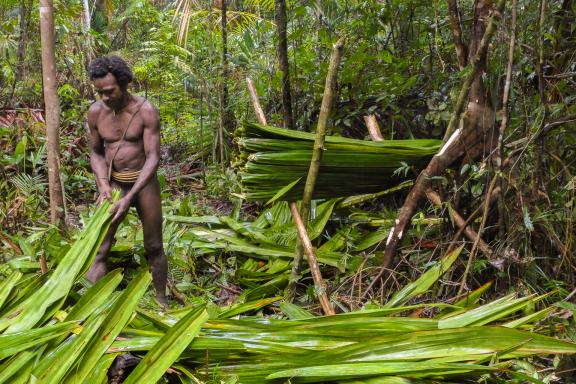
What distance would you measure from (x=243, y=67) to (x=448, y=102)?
3.68 metres

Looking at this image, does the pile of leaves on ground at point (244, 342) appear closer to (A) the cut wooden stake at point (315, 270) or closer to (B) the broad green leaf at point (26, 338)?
(B) the broad green leaf at point (26, 338)

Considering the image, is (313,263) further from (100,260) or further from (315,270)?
(100,260)

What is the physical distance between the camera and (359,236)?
15.2 feet

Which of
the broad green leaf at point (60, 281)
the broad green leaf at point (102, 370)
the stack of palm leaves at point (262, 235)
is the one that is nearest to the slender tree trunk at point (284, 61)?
the stack of palm leaves at point (262, 235)

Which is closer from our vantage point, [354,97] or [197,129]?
[354,97]

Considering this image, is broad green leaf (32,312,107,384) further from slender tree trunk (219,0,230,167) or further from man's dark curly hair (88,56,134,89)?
slender tree trunk (219,0,230,167)

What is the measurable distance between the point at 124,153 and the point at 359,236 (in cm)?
189

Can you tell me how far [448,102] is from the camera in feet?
16.1

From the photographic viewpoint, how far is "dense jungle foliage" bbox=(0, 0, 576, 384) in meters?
2.58

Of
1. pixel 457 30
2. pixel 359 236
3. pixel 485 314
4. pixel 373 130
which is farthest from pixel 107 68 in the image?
pixel 485 314

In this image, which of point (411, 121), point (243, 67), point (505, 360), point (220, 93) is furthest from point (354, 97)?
point (505, 360)

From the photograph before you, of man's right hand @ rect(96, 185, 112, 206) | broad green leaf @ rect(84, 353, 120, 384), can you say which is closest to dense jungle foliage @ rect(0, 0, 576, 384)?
broad green leaf @ rect(84, 353, 120, 384)

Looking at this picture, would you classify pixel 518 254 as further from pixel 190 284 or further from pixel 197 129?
pixel 197 129

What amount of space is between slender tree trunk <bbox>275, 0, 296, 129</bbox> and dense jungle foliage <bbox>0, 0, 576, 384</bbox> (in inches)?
0.8
